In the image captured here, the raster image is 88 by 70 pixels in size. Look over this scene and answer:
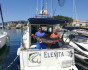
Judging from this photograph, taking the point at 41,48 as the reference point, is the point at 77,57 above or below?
below

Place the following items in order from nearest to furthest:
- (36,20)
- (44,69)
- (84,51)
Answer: (44,69) → (36,20) → (84,51)

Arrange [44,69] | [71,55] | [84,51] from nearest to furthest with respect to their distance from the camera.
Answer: [44,69]
[71,55]
[84,51]

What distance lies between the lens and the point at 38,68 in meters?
5.10

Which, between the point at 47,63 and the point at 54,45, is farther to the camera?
the point at 54,45

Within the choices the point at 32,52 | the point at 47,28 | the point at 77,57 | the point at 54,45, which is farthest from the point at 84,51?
the point at 32,52

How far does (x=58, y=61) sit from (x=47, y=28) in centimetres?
403

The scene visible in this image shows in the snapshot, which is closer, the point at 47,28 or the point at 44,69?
the point at 44,69

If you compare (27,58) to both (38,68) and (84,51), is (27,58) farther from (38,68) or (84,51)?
(84,51)

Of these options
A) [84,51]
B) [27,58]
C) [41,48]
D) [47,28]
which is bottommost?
[84,51]

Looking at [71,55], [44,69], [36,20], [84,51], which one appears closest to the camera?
[44,69]

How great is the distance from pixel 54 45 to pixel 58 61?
0.95m

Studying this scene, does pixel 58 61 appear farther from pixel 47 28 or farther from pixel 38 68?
pixel 47 28

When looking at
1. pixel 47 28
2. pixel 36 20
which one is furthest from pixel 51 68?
pixel 47 28

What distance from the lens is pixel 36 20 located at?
21.0ft
